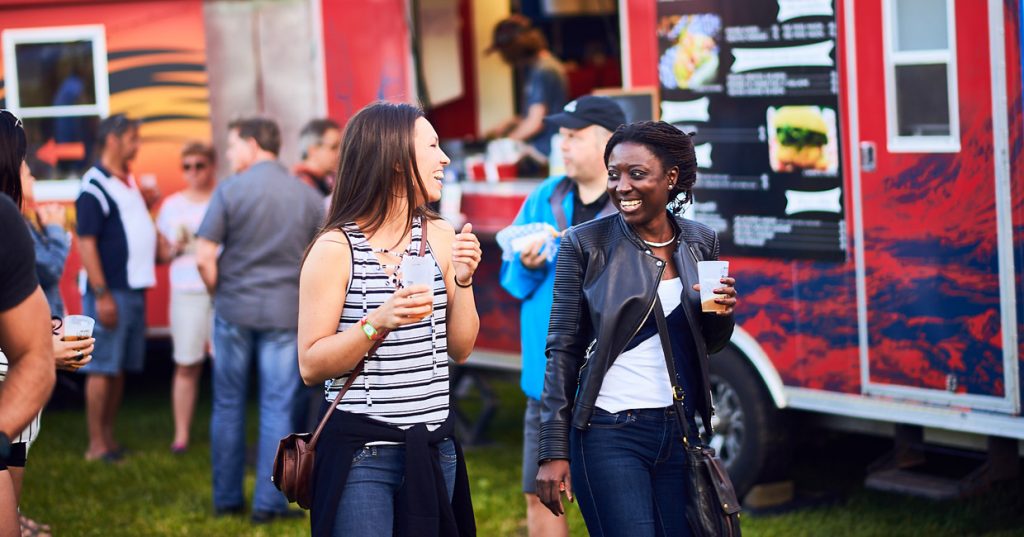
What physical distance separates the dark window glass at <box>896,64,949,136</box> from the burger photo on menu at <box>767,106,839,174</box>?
1.00 ft

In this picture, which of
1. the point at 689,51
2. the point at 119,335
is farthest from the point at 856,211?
the point at 119,335

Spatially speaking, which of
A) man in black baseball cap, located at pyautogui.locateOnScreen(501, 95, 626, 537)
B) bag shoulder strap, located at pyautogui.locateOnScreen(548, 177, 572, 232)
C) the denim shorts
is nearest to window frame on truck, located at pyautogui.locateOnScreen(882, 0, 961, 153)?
man in black baseball cap, located at pyautogui.locateOnScreen(501, 95, 626, 537)

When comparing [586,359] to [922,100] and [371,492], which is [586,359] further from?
[922,100]

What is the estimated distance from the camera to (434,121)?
11.0 m

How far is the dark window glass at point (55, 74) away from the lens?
880cm

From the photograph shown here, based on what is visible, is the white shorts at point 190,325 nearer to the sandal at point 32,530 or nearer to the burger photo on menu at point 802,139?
the sandal at point 32,530

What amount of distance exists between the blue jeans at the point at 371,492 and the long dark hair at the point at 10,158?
4.14 feet

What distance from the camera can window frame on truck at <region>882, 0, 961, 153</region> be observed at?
5473mm

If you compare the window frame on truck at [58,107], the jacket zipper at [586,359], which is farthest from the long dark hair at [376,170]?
the window frame on truck at [58,107]

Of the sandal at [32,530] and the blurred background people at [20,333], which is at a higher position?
the blurred background people at [20,333]

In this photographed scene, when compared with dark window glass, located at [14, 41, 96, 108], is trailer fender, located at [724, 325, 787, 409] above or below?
below

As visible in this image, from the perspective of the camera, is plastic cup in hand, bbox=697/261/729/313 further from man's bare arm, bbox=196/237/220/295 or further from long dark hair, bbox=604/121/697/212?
man's bare arm, bbox=196/237/220/295

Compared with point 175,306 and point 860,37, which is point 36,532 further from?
point 860,37

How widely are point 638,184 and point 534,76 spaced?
5.72m
